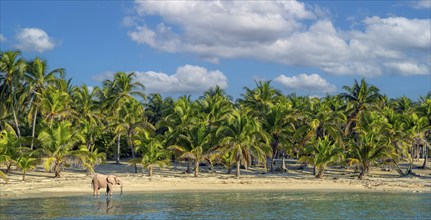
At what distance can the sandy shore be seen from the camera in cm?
3953

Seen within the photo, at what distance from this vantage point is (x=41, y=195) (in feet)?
118

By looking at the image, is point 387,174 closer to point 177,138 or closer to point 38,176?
point 177,138

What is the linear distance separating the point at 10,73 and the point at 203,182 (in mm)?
22829

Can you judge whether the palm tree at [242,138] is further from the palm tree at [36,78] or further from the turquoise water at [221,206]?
the palm tree at [36,78]

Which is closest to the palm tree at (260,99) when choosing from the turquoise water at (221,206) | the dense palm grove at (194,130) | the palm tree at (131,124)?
the dense palm grove at (194,130)

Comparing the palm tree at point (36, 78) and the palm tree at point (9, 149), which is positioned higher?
the palm tree at point (36, 78)

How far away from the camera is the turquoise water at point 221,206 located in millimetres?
27797

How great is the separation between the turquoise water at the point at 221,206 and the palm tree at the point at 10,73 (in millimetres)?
20832

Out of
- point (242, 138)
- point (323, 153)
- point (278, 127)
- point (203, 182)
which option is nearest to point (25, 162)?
point (203, 182)

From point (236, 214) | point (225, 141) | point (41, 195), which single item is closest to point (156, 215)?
point (236, 214)

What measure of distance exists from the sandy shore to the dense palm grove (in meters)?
1.37

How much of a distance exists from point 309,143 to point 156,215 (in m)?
28.1

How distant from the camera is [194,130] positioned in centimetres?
4922

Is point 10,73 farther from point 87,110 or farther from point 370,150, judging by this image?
point 370,150
